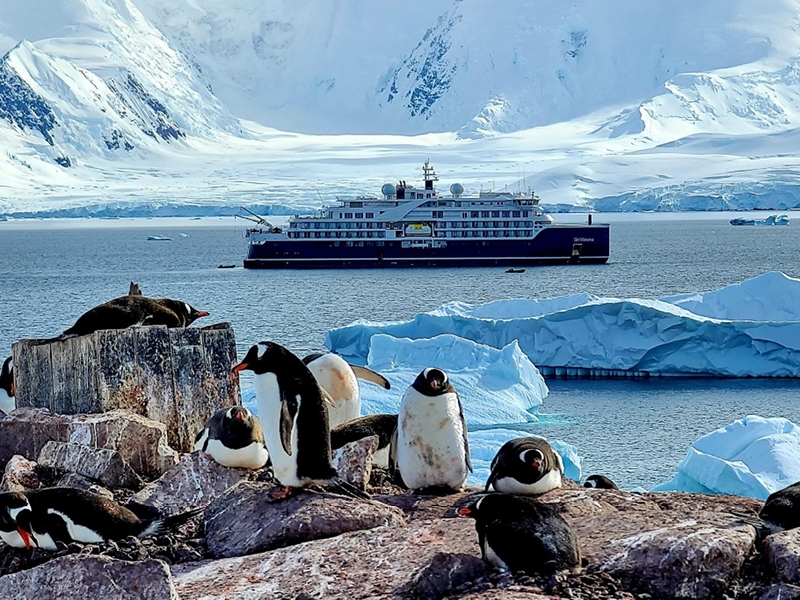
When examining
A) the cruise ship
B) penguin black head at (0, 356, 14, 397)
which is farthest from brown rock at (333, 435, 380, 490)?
the cruise ship

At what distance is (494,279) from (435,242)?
7897 mm

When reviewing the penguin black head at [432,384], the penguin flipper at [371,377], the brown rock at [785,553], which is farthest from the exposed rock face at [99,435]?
the brown rock at [785,553]

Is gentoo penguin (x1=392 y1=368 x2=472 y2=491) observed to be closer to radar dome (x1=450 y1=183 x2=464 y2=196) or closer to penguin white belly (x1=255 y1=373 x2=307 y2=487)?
penguin white belly (x1=255 y1=373 x2=307 y2=487)

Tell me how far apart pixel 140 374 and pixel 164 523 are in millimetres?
1542

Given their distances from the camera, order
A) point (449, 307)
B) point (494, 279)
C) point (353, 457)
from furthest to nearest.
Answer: point (494, 279) → point (449, 307) → point (353, 457)

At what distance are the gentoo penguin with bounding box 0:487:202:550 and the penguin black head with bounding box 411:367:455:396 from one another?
1.61 m

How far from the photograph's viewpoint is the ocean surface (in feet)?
77.3

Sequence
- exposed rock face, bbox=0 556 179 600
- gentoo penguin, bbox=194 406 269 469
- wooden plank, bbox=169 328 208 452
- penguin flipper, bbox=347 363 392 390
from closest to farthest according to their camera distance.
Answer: exposed rock face, bbox=0 556 179 600, gentoo penguin, bbox=194 406 269 469, wooden plank, bbox=169 328 208 452, penguin flipper, bbox=347 363 392 390

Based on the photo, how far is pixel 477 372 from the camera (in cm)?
2342

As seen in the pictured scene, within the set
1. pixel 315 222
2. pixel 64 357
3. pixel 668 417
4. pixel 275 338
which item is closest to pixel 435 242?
pixel 315 222

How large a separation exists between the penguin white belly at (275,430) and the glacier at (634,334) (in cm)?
2260

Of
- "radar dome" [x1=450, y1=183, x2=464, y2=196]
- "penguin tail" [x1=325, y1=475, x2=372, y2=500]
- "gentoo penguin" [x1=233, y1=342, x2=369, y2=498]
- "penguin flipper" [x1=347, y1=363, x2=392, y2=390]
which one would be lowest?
"penguin tail" [x1=325, y1=475, x2=372, y2=500]

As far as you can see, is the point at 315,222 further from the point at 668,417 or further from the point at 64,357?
the point at 64,357

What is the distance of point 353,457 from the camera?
602 cm
